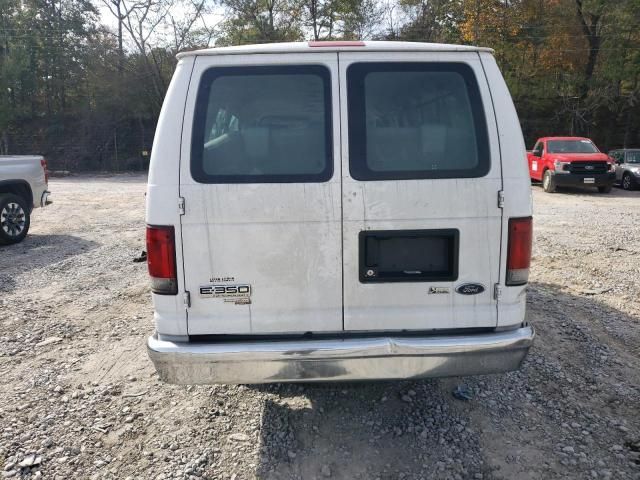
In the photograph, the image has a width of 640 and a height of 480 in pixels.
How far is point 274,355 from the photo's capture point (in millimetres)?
2701

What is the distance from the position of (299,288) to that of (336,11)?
1345 inches

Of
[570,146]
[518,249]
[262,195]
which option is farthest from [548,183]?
[262,195]

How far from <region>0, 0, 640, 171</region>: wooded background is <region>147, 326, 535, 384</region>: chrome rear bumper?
29683 mm

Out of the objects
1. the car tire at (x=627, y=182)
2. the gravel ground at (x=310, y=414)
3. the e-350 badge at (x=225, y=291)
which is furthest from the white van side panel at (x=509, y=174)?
the car tire at (x=627, y=182)

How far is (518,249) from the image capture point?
285 cm

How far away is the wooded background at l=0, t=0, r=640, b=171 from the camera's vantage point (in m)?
29.0

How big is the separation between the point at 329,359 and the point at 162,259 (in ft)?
3.48

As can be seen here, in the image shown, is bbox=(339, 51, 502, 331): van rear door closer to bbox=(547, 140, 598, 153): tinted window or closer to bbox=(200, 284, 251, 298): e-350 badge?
bbox=(200, 284, 251, 298): e-350 badge

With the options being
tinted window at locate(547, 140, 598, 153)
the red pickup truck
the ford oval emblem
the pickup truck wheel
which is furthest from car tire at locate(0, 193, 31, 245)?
the pickup truck wheel

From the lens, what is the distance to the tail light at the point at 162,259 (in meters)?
2.75

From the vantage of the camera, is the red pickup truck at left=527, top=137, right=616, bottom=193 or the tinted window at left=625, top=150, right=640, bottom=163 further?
the tinted window at left=625, top=150, right=640, bottom=163

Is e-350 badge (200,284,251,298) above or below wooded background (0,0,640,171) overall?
below

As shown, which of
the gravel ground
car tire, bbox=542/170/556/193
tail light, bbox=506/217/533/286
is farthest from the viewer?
car tire, bbox=542/170/556/193

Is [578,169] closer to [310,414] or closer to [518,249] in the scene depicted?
[518,249]
